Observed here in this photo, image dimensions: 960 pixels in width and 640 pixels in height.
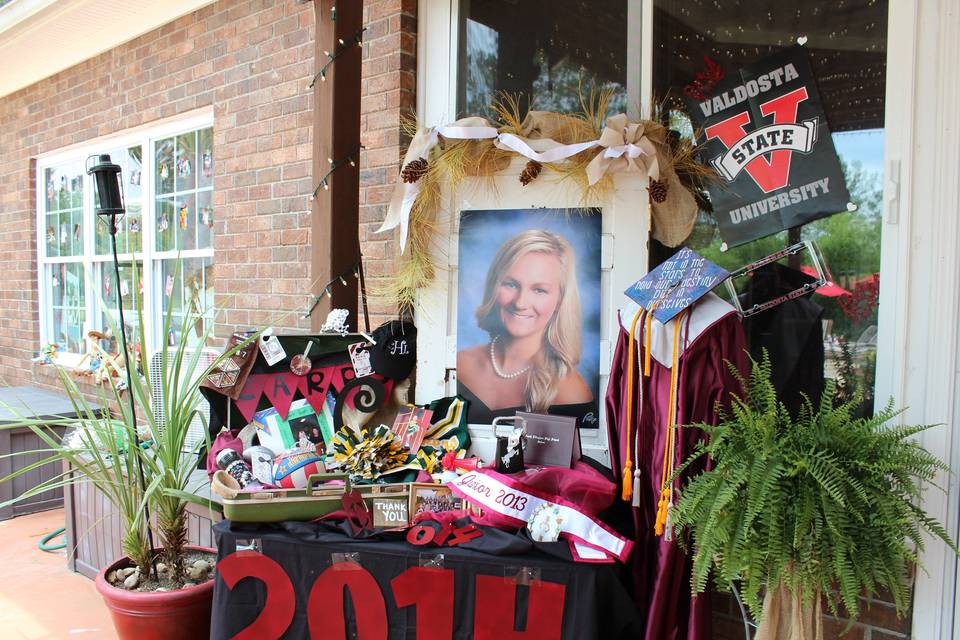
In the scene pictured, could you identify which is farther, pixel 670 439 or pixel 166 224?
pixel 166 224

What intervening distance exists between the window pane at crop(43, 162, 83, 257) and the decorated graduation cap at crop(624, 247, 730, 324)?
517 cm

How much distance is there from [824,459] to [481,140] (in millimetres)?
1620

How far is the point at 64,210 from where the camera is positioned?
586 cm

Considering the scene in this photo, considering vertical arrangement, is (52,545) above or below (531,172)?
below

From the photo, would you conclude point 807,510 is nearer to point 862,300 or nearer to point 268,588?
point 862,300

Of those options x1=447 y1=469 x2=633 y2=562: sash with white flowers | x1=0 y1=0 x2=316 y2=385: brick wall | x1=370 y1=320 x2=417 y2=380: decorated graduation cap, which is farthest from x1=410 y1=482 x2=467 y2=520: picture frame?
x1=0 y1=0 x2=316 y2=385: brick wall

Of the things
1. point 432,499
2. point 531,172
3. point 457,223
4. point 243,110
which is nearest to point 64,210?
point 243,110

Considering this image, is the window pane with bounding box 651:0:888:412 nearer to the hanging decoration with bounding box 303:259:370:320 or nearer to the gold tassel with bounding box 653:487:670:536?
the gold tassel with bounding box 653:487:670:536

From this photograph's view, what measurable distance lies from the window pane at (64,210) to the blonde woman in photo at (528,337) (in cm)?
444

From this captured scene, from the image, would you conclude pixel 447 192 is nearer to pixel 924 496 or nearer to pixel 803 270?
pixel 803 270

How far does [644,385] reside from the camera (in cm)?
212

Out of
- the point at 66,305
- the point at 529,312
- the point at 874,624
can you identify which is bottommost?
the point at 874,624

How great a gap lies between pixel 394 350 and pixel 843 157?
5.57 feet

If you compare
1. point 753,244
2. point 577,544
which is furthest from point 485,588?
point 753,244
